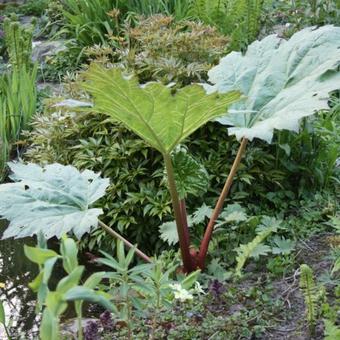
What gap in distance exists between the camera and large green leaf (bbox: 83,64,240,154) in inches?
96.4

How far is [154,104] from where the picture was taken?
2537 mm

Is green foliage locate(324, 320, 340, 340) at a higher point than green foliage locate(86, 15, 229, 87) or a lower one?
lower

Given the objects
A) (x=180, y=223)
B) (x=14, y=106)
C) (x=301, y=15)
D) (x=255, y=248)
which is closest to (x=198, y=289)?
(x=180, y=223)

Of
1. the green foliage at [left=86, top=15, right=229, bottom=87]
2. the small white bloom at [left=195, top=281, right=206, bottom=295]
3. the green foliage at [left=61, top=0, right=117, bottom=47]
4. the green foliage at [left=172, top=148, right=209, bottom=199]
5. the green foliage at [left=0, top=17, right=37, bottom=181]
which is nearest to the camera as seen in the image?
the small white bloom at [left=195, top=281, right=206, bottom=295]

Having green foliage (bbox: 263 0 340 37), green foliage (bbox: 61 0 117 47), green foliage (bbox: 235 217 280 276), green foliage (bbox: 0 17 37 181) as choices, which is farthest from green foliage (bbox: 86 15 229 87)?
green foliage (bbox: 61 0 117 47)

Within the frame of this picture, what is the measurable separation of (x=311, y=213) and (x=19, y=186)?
1.54 m

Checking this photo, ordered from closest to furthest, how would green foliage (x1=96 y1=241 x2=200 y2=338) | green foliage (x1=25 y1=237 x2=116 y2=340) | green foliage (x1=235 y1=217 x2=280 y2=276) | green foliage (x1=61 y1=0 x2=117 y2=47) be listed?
green foliage (x1=25 y1=237 x2=116 y2=340) → green foliage (x1=96 y1=241 x2=200 y2=338) → green foliage (x1=235 y1=217 x2=280 y2=276) → green foliage (x1=61 y1=0 x2=117 y2=47)

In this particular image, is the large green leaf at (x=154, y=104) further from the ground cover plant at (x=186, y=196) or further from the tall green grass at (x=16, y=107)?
the tall green grass at (x=16, y=107)

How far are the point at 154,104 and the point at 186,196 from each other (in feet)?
2.90

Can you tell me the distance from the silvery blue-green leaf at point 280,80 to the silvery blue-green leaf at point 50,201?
0.67 meters

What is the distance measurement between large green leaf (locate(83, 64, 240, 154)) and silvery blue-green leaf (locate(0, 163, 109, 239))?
34 cm

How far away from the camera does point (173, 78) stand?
386 centimetres

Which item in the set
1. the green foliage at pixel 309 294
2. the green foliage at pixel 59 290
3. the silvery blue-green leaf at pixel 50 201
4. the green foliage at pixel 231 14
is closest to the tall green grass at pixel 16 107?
the green foliage at pixel 231 14

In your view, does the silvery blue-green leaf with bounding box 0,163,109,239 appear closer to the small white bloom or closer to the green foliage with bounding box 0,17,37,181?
the small white bloom
